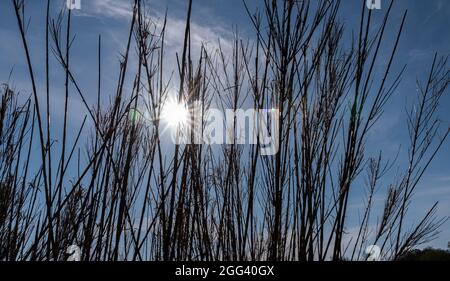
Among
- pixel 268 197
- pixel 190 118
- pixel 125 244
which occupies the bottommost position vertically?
pixel 125 244

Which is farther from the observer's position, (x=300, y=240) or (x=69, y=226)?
(x=69, y=226)

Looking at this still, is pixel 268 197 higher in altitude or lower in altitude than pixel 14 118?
lower

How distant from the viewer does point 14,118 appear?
65.4 inches

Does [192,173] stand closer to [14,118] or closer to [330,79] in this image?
[330,79]

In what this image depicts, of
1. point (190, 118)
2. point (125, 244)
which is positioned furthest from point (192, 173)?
point (125, 244)

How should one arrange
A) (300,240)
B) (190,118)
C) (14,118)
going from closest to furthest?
(300,240) < (190,118) < (14,118)
